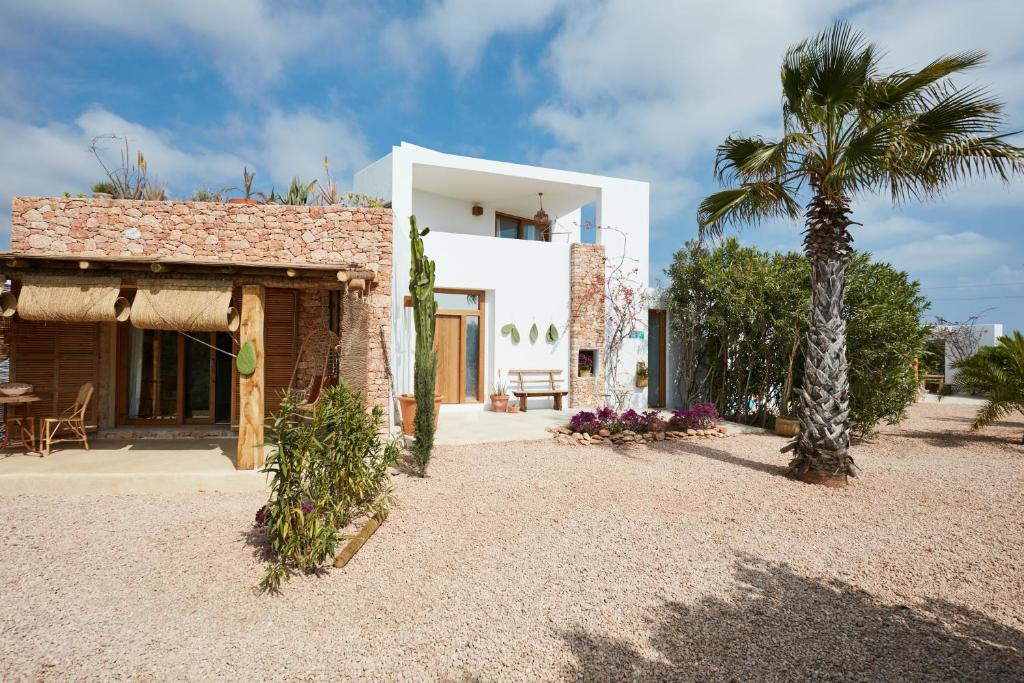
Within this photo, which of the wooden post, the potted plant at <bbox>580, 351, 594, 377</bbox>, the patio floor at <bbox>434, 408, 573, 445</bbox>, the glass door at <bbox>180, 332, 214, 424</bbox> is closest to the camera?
the wooden post

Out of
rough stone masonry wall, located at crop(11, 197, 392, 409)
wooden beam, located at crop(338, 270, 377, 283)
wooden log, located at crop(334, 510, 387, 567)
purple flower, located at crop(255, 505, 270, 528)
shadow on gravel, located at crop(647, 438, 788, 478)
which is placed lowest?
wooden log, located at crop(334, 510, 387, 567)

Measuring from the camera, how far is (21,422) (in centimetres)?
687

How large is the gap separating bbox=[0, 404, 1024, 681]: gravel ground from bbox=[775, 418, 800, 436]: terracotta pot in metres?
3.27

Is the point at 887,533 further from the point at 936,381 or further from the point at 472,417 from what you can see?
the point at 936,381

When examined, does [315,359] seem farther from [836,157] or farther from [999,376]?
[999,376]

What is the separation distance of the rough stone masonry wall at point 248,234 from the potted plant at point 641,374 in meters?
7.05

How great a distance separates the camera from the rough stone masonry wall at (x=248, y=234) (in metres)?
7.82

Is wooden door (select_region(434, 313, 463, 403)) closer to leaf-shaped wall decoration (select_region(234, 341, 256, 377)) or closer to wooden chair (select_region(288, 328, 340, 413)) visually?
wooden chair (select_region(288, 328, 340, 413))

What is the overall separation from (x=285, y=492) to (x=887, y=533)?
5496mm

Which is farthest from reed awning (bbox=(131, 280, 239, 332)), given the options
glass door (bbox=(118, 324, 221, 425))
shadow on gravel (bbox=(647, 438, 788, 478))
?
shadow on gravel (bbox=(647, 438, 788, 478))

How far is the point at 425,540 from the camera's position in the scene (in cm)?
450

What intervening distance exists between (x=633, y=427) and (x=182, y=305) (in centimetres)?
709

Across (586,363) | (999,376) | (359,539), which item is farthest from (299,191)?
(999,376)

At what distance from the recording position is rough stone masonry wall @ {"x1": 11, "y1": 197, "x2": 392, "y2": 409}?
25.6ft
